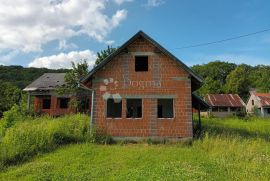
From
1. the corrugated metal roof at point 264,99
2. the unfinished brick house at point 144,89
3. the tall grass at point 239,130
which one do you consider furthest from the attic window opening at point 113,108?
the corrugated metal roof at point 264,99

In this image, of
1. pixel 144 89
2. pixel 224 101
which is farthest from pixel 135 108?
pixel 224 101

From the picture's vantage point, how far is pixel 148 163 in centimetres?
1141

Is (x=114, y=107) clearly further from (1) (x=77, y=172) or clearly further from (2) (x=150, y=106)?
(1) (x=77, y=172)

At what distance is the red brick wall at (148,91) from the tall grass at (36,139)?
1526 mm

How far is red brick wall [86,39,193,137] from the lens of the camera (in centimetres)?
1703

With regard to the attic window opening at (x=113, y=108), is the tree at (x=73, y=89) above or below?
above

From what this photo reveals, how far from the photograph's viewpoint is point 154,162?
11586 millimetres

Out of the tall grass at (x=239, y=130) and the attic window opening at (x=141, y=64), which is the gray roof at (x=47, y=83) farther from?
the tall grass at (x=239, y=130)

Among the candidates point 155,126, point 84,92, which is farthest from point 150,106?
point 84,92

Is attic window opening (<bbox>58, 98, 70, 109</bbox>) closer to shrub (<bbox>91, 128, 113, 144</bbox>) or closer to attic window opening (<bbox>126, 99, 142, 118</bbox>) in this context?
attic window opening (<bbox>126, 99, 142, 118</bbox>)

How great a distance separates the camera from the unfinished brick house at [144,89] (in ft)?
56.0

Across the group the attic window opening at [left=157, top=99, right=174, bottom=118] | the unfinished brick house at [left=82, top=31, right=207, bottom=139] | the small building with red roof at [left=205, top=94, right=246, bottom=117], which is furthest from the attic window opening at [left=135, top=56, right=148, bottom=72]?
the small building with red roof at [left=205, top=94, right=246, bottom=117]

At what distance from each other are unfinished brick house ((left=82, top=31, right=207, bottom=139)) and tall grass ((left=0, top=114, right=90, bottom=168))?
1411 millimetres

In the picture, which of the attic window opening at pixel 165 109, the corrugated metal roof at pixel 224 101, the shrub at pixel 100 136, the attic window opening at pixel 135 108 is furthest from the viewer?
the corrugated metal roof at pixel 224 101
